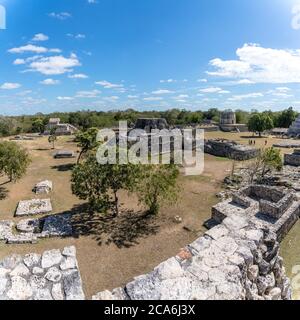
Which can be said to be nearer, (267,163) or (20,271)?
(20,271)

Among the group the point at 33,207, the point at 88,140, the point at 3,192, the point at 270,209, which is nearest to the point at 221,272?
the point at 270,209

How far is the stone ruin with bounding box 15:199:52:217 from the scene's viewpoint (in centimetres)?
1490

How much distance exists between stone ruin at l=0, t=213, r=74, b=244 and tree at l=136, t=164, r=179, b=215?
13.1 ft

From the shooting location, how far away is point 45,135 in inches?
1954

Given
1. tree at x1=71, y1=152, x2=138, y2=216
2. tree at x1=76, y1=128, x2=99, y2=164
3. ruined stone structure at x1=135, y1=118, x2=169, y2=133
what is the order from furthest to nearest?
1. ruined stone structure at x1=135, y1=118, x2=169, y2=133
2. tree at x1=76, y1=128, x2=99, y2=164
3. tree at x1=71, y1=152, x2=138, y2=216

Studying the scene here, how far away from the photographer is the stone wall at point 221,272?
4.35 meters

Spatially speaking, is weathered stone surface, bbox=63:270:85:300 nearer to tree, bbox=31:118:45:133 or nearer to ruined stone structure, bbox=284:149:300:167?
ruined stone structure, bbox=284:149:300:167

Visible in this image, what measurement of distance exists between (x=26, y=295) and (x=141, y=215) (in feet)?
33.4

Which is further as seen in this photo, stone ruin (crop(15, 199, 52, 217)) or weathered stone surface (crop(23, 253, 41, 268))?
stone ruin (crop(15, 199, 52, 217))

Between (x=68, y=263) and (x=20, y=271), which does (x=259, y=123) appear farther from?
(x=20, y=271)

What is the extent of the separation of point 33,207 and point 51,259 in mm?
11546

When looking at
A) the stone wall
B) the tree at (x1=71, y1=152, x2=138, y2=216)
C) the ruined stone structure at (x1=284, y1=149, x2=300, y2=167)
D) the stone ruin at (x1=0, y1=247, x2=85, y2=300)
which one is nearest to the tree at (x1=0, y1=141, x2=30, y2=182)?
the tree at (x1=71, y1=152, x2=138, y2=216)

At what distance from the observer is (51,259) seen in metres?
5.21
